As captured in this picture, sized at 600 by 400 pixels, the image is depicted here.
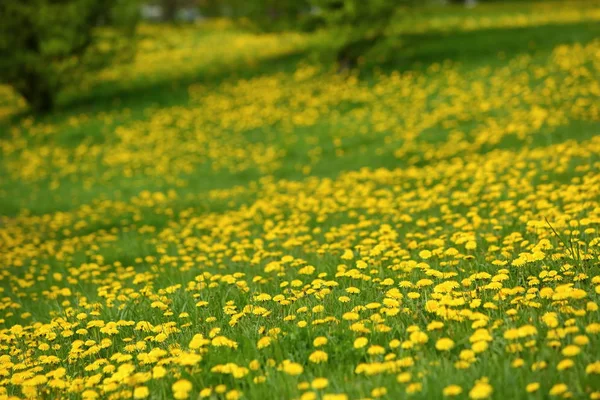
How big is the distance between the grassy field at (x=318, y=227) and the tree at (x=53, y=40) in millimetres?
907

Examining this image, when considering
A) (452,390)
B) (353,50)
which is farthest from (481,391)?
(353,50)

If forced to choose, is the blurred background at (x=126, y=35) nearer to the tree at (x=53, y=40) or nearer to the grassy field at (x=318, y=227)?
the tree at (x=53, y=40)

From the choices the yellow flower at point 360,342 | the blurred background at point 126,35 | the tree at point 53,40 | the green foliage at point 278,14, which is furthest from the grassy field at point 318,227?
the green foliage at point 278,14

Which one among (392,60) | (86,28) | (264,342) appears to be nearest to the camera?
(264,342)

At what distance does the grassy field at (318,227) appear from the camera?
3.34m

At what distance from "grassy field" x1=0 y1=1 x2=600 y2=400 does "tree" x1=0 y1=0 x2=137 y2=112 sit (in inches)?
35.7

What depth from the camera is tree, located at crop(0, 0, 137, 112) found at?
17.9 metres

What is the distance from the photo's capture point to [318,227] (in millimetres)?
7148

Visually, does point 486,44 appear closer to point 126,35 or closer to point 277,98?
point 277,98

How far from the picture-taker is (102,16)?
63.6 feet

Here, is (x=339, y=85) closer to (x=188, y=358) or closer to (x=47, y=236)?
(x=47, y=236)

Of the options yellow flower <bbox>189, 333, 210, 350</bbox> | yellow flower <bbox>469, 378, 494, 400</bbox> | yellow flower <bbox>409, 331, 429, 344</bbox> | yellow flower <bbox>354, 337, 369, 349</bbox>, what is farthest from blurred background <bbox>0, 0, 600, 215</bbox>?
yellow flower <bbox>469, 378, 494, 400</bbox>

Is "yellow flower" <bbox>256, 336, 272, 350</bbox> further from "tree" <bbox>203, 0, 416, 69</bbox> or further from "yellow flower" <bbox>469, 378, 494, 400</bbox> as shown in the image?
"tree" <bbox>203, 0, 416, 69</bbox>

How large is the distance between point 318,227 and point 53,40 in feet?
44.2
